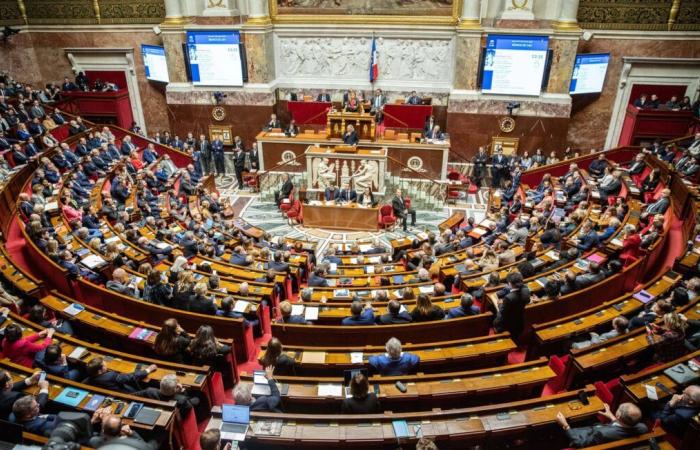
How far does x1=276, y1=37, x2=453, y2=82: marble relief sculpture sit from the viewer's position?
1795 cm

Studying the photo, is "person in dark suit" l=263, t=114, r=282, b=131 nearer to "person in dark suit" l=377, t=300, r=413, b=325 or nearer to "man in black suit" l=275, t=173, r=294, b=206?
"man in black suit" l=275, t=173, r=294, b=206

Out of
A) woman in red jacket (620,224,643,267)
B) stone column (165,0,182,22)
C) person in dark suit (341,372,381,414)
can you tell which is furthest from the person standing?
person in dark suit (341,372,381,414)

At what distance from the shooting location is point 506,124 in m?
17.4

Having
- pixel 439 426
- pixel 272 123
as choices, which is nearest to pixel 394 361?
pixel 439 426

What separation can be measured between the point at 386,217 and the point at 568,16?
996 cm

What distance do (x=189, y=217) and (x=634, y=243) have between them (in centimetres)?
1080

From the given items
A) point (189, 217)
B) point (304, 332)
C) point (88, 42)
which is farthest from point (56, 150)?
point (304, 332)

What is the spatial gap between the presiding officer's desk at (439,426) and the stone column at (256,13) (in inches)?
649

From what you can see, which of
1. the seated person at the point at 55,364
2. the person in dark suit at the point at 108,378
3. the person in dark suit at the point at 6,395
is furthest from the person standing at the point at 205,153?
the person in dark suit at the point at 6,395

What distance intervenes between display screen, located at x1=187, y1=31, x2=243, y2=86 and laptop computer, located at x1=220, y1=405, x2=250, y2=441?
1604 cm

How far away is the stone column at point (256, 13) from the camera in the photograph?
17.7m

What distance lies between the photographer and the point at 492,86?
17.0 m

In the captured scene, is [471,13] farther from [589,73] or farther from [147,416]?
[147,416]

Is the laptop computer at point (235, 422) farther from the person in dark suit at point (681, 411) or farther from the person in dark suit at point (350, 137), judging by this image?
the person in dark suit at point (350, 137)
